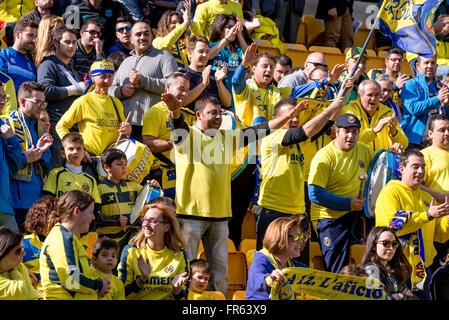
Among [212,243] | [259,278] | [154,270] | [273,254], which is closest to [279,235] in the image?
[273,254]

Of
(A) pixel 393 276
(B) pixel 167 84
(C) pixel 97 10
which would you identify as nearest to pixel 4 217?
(B) pixel 167 84

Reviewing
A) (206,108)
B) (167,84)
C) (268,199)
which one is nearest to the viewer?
(206,108)

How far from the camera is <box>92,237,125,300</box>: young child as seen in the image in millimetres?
6043

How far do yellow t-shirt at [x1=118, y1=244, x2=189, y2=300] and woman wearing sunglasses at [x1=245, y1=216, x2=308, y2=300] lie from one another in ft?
1.95

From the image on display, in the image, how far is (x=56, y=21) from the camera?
32.4 feet

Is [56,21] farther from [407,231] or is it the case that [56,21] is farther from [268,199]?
[407,231]

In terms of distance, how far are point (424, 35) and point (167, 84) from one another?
9.34 feet

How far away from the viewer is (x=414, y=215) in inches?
285

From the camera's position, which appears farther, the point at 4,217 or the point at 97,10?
the point at 97,10

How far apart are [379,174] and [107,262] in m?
3.30

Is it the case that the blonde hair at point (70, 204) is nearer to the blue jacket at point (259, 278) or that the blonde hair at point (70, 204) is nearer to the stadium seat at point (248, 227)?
the blue jacket at point (259, 278)

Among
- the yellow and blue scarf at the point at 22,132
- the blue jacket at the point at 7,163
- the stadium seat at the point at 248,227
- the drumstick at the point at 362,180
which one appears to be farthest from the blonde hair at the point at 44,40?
the drumstick at the point at 362,180

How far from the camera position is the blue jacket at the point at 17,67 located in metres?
9.23

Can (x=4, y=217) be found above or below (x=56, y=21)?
below
